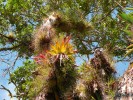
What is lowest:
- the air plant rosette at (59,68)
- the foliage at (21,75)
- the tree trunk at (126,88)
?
Result: the tree trunk at (126,88)

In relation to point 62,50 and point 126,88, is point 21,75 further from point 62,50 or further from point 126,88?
point 126,88

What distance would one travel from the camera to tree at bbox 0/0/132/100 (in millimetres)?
7918

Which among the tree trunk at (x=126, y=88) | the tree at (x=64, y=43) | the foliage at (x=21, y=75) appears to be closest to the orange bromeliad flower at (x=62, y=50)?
the tree at (x=64, y=43)

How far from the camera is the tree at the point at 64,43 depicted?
7918 millimetres

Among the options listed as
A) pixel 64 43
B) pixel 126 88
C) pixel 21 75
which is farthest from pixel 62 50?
pixel 21 75

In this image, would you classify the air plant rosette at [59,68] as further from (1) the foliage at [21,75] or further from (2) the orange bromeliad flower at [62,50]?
(1) the foliage at [21,75]

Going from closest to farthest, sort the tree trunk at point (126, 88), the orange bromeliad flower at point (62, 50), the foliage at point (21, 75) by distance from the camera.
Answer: the tree trunk at point (126, 88) < the orange bromeliad flower at point (62, 50) < the foliage at point (21, 75)

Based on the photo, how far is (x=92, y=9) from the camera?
13.6m

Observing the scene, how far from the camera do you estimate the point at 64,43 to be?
25.9 feet

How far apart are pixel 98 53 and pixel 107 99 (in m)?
1.54

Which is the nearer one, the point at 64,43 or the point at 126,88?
the point at 126,88

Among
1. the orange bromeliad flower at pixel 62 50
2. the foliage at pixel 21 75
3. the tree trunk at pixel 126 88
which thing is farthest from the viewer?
the foliage at pixel 21 75

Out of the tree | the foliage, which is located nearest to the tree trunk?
the tree

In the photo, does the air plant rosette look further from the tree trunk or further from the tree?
the tree trunk
